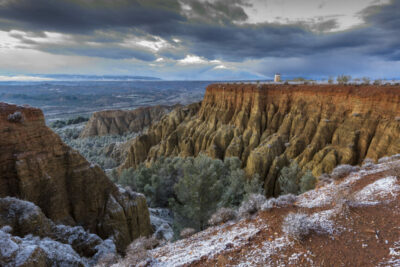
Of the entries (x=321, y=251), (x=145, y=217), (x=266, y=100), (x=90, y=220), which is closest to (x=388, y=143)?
(x=266, y=100)

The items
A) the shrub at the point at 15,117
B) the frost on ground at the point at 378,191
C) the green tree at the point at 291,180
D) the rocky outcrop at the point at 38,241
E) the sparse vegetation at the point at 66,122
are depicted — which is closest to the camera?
the rocky outcrop at the point at 38,241

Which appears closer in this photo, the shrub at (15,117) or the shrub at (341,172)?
the shrub at (341,172)

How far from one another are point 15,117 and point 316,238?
50.6ft

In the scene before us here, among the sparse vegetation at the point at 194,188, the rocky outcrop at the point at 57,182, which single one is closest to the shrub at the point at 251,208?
the rocky outcrop at the point at 57,182

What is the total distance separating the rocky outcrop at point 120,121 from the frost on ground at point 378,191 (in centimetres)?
8243

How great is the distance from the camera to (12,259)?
5.31 metres

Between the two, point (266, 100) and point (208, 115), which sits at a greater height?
point (266, 100)

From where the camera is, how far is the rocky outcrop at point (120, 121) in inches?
3329

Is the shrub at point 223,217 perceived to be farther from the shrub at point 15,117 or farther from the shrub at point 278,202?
the shrub at point 15,117

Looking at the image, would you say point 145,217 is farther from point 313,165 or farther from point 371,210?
point 313,165

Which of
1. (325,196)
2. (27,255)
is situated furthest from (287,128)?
(27,255)

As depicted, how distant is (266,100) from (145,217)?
1141 inches

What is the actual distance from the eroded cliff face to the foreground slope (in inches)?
676

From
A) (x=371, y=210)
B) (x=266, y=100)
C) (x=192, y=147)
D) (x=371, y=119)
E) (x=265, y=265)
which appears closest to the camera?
(x=265, y=265)
